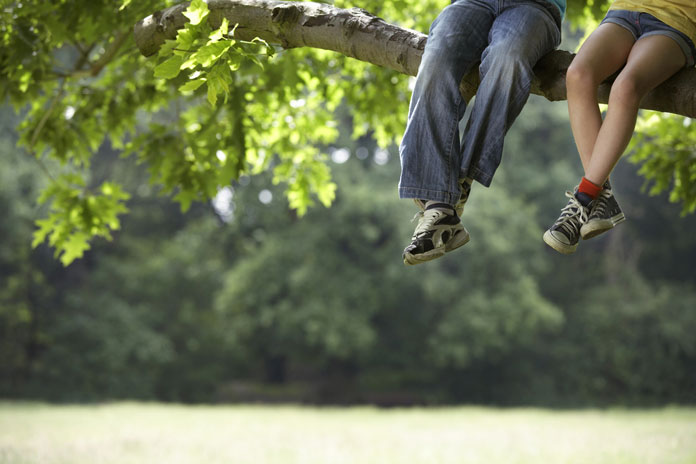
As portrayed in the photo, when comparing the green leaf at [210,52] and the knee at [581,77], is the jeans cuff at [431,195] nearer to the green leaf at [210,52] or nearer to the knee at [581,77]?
the knee at [581,77]

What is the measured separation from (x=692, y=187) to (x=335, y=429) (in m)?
9.73

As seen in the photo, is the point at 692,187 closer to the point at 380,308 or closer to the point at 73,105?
the point at 73,105

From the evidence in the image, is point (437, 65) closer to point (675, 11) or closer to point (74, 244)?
point (675, 11)

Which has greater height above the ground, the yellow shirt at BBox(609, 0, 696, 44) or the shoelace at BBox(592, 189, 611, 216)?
the yellow shirt at BBox(609, 0, 696, 44)

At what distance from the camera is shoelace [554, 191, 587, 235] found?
99.4 inches

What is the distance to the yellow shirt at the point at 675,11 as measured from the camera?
2.56 metres

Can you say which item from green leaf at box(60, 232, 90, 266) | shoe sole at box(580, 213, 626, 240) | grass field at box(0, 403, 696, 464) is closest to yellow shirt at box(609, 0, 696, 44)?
shoe sole at box(580, 213, 626, 240)

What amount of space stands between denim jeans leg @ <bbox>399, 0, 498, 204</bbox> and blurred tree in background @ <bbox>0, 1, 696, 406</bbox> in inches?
547

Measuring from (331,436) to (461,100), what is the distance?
10.4 metres

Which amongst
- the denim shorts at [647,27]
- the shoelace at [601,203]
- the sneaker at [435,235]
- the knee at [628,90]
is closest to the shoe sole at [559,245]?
the shoelace at [601,203]

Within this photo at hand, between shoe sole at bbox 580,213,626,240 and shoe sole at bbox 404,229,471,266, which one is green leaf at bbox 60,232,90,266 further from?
shoe sole at bbox 580,213,626,240

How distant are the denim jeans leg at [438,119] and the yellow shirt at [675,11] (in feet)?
1.91

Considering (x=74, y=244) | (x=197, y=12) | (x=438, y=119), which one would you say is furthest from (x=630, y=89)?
(x=74, y=244)

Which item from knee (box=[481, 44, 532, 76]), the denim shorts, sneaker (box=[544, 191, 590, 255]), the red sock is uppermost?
the denim shorts
